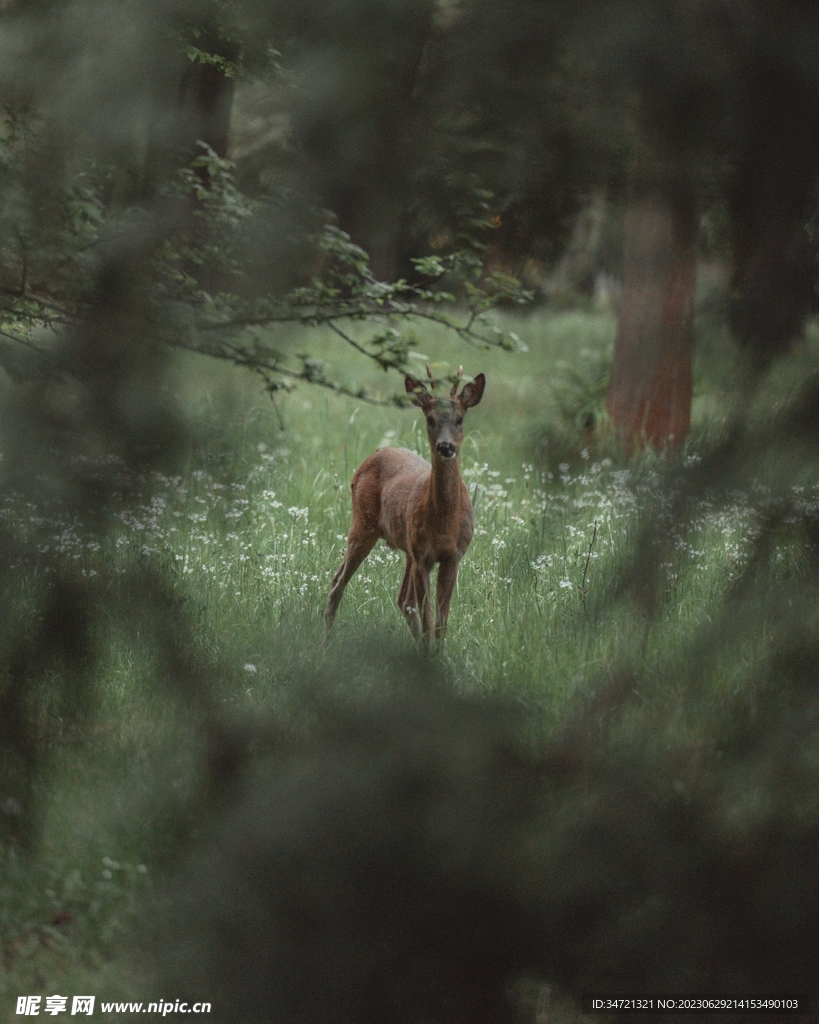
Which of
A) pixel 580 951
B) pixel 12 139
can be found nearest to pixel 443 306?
pixel 12 139

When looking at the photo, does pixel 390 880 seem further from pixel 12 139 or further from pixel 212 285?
pixel 12 139

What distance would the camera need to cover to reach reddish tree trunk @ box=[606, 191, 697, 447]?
105 cm

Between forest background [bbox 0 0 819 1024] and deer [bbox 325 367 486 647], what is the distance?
378 centimetres

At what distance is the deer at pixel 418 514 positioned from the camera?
5.62 meters

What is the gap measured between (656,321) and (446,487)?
485 centimetres

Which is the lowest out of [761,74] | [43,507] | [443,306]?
[43,507]

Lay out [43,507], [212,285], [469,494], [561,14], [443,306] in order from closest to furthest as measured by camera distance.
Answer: [561,14] → [212,285] → [43,507] → [443,306] → [469,494]

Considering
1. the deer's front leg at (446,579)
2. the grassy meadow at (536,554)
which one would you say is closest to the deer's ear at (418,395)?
the grassy meadow at (536,554)

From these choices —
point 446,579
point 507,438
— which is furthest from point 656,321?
point 446,579

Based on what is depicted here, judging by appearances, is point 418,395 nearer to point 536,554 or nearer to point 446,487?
point 536,554

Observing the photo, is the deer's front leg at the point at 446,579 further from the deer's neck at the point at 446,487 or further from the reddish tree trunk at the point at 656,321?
the reddish tree trunk at the point at 656,321

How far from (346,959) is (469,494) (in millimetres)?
5257

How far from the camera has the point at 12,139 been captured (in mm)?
1312

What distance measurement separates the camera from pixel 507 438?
1.33 metres
